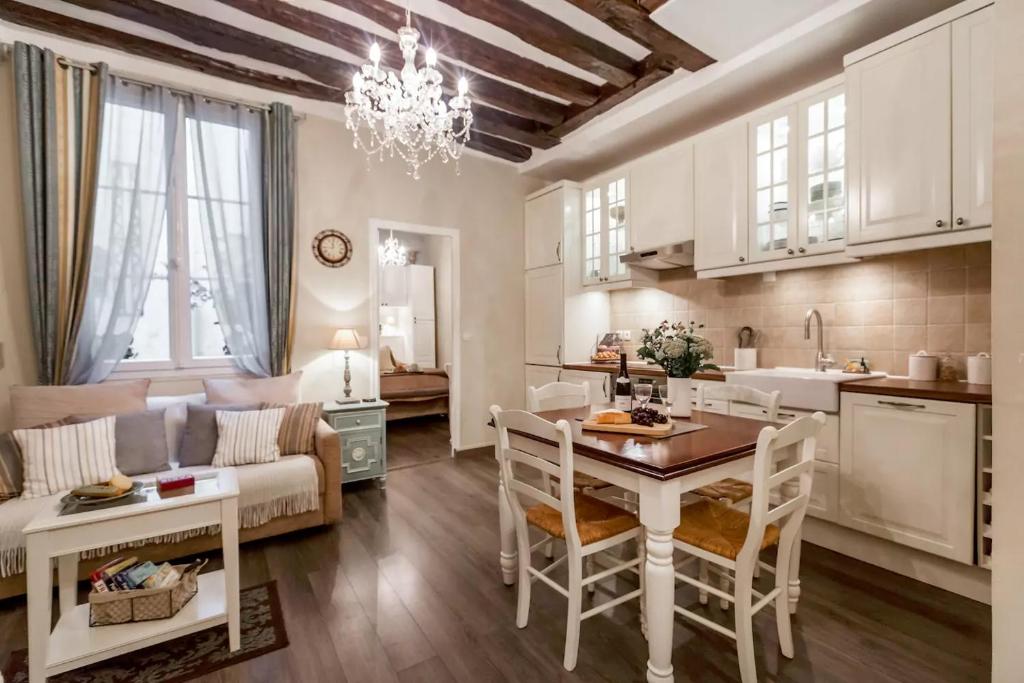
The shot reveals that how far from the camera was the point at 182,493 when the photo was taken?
185 centimetres

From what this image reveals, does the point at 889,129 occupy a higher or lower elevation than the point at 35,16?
lower

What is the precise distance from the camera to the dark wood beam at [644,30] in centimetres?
244

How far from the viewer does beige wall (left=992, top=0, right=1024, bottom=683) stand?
2.98ft

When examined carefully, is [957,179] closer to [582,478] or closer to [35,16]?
[582,478]

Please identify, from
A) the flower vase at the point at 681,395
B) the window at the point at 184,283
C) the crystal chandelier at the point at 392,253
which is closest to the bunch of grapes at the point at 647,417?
the flower vase at the point at 681,395

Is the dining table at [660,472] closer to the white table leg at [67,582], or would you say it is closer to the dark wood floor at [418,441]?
the white table leg at [67,582]

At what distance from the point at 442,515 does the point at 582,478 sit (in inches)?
49.6

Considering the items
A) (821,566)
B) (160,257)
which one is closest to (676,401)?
(821,566)

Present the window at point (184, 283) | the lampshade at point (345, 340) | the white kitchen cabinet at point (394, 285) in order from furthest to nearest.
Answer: the white kitchen cabinet at point (394, 285) → the lampshade at point (345, 340) → the window at point (184, 283)

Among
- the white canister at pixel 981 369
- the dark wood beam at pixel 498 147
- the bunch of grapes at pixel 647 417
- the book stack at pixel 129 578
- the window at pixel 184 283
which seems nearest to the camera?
the book stack at pixel 129 578

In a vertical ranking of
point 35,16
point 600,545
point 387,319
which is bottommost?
point 600,545

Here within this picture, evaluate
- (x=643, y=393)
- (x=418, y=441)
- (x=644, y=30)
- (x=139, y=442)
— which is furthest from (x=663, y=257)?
(x=139, y=442)

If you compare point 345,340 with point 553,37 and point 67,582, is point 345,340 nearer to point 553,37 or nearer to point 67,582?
point 67,582

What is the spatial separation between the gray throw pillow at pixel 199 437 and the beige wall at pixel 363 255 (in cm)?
53
